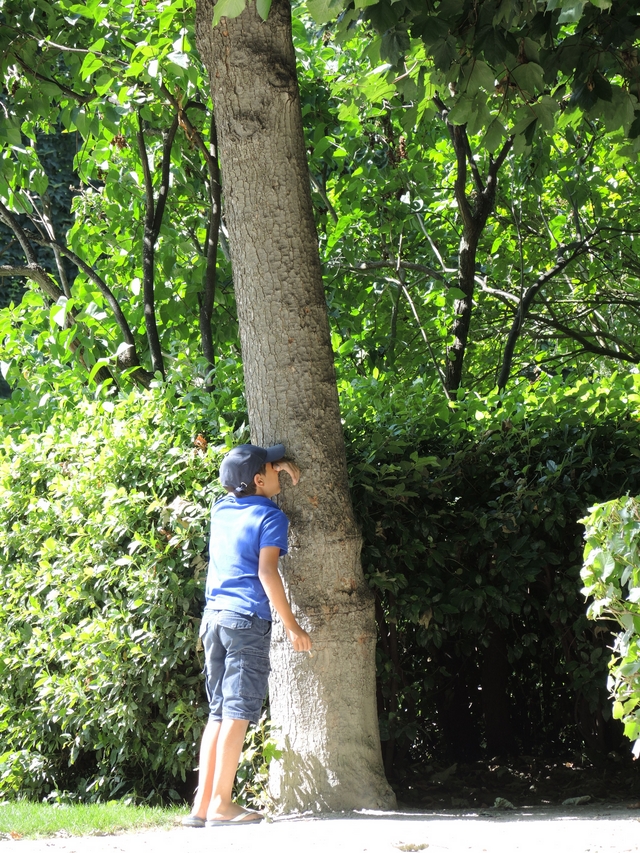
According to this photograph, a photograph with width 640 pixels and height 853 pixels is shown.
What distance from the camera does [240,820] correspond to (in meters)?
3.72

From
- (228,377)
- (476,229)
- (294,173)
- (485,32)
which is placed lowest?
(228,377)

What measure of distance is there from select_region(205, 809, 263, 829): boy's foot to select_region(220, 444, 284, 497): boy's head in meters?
1.37

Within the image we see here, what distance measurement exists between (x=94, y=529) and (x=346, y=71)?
489cm

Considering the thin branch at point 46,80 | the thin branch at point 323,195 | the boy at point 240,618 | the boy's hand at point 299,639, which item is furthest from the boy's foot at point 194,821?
the thin branch at point 323,195

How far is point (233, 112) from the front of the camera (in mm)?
3998

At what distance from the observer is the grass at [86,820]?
4004 mm

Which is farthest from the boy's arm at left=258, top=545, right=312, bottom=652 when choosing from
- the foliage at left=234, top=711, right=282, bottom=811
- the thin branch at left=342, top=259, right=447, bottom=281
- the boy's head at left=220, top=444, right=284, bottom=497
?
the thin branch at left=342, top=259, right=447, bottom=281

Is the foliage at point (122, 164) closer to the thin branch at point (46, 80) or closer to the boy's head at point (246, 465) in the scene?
the thin branch at point (46, 80)

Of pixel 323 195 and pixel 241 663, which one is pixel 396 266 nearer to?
pixel 323 195

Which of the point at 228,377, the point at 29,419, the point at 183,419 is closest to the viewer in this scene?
the point at 183,419

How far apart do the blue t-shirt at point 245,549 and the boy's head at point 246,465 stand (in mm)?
57

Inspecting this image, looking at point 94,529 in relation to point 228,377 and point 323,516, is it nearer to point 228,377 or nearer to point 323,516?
point 228,377

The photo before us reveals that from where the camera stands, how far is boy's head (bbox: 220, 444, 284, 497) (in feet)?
12.5

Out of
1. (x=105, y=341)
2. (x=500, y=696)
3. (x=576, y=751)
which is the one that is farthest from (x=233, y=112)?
(x=576, y=751)
